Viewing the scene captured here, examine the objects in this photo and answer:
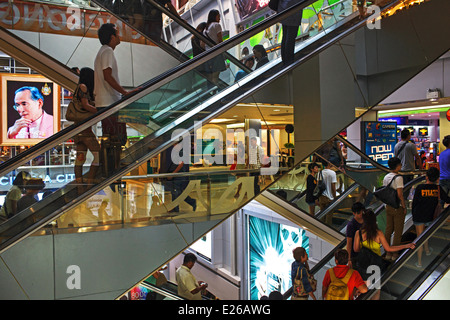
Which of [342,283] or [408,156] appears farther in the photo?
[408,156]

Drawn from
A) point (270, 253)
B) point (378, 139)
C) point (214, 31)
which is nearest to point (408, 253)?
point (214, 31)

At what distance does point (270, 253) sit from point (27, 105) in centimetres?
798

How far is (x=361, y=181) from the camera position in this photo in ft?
29.5

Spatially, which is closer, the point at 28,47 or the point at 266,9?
the point at 28,47

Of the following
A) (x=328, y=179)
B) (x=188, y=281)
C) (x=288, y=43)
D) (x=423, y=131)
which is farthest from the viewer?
(x=423, y=131)

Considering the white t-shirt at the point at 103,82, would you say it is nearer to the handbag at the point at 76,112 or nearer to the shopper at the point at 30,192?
the handbag at the point at 76,112

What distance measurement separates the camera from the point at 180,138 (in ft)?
14.5

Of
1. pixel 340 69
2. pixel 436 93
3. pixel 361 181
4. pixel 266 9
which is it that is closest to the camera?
pixel 340 69

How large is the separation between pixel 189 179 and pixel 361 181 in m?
5.57

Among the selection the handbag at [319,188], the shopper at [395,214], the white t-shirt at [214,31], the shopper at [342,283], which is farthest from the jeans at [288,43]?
the handbag at [319,188]

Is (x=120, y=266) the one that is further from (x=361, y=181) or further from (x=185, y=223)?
(x=361, y=181)

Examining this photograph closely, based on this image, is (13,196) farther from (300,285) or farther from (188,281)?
(188,281)

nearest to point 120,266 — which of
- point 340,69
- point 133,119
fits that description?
point 133,119
